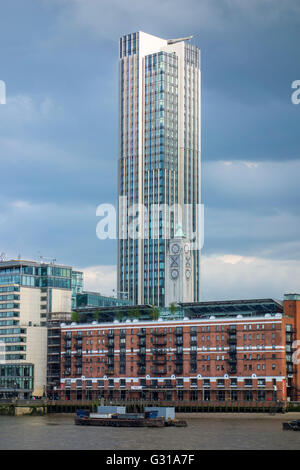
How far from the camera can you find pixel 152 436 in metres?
132

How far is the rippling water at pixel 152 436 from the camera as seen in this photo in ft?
381

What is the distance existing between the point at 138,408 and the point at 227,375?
2083 cm

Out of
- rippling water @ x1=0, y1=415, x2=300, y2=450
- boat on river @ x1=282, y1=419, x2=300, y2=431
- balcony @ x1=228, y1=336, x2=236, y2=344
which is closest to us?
rippling water @ x1=0, y1=415, x2=300, y2=450

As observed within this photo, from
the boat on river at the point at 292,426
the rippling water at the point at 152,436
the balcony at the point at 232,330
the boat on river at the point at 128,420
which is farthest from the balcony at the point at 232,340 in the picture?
the boat on river at the point at 292,426

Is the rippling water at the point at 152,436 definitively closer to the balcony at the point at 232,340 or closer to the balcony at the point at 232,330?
the balcony at the point at 232,340

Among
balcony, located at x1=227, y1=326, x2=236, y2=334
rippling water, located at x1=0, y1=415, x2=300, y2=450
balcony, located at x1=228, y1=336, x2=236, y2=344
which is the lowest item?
rippling water, located at x1=0, y1=415, x2=300, y2=450

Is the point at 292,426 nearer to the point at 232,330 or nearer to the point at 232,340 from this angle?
the point at 232,340

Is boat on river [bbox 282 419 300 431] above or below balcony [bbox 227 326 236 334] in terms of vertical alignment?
below

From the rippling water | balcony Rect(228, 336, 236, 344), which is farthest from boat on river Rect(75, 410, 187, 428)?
balcony Rect(228, 336, 236, 344)

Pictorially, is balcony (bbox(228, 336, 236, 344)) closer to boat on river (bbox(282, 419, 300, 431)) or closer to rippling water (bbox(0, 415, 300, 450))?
rippling water (bbox(0, 415, 300, 450))

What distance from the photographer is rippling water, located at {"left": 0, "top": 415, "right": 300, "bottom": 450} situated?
116 meters
